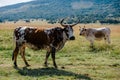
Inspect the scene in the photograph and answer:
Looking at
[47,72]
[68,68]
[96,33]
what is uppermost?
[47,72]

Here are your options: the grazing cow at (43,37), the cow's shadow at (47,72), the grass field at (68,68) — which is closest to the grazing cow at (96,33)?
the grass field at (68,68)

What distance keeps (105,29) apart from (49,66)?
14.2 metres

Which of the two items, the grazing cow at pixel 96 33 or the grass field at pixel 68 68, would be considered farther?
the grazing cow at pixel 96 33

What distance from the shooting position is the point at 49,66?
16.4m

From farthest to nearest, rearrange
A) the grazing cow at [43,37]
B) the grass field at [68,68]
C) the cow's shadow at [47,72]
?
the grazing cow at [43,37]
the cow's shadow at [47,72]
the grass field at [68,68]

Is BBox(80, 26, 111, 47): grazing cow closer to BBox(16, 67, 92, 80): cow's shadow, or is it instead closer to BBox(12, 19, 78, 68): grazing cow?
BBox(12, 19, 78, 68): grazing cow

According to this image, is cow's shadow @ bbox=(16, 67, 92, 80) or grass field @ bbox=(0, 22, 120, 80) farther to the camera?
cow's shadow @ bbox=(16, 67, 92, 80)

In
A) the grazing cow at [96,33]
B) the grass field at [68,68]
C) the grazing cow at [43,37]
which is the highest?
the grazing cow at [43,37]

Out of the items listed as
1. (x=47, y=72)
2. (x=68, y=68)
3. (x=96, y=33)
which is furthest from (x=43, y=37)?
(x=96, y=33)

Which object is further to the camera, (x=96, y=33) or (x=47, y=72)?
(x=96, y=33)

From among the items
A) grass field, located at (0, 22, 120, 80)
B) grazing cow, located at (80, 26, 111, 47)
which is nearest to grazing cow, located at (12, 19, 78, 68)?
grass field, located at (0, 22, 120, 80)

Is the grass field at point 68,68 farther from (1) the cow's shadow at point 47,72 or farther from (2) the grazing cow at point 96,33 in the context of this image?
(2) the grazing cow at point 96,33

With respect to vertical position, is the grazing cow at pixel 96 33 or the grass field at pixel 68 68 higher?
the grass field at pixel 68 68

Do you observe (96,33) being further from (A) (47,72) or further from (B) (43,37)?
(A) (47,72)
